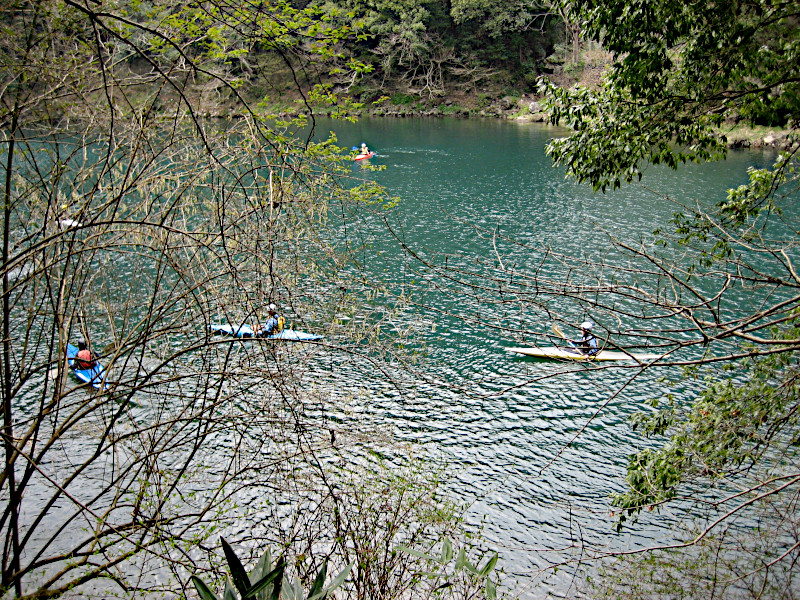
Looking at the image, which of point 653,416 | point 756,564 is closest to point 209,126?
point 653,416

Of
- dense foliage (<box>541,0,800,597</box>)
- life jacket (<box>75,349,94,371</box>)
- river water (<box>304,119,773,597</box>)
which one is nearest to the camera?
life jacket (<box>75,349,94,371</box>)

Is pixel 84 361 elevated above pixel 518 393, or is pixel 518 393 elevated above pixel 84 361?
pixel 84 361

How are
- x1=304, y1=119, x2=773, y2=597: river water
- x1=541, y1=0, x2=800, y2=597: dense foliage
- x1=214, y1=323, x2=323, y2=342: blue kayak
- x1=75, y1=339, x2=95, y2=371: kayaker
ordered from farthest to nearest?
x1=304, y1=119, x2=773, y2=597: river water
x1=541, y1=0, x2=800, y2=597: dense foliage
x1=75, y1=339, x2=95, y2=371: kayaker
x1=214, y1=323, x2=323, y2=342: blue kayak

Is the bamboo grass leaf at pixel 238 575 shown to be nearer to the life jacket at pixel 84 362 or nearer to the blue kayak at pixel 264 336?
the blue kayak at pixel 264 336

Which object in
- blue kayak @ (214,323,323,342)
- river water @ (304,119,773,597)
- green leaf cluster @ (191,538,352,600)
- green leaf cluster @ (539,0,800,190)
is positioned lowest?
river water @ (304,119,773,597)

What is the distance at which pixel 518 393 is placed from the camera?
13.6 meters

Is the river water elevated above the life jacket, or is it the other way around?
the life jacket

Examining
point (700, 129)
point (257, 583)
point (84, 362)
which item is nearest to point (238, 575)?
point (257, 583)

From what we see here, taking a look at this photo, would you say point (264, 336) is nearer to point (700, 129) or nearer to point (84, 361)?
point (84, 361)

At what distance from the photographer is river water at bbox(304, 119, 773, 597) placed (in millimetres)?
9211

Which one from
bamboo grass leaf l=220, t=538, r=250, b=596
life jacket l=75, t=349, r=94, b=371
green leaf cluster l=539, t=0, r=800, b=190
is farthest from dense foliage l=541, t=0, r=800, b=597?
life jacket l=75, t=349, r=94, b=371

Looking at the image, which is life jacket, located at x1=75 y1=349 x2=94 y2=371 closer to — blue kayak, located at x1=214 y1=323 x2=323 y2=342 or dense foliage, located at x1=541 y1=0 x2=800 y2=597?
blue kayak, located at x1=214 y1=323 x2=323 y2=342

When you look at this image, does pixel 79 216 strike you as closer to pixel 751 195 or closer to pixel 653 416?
pixel 653 416

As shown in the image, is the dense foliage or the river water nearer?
the dense foliage
